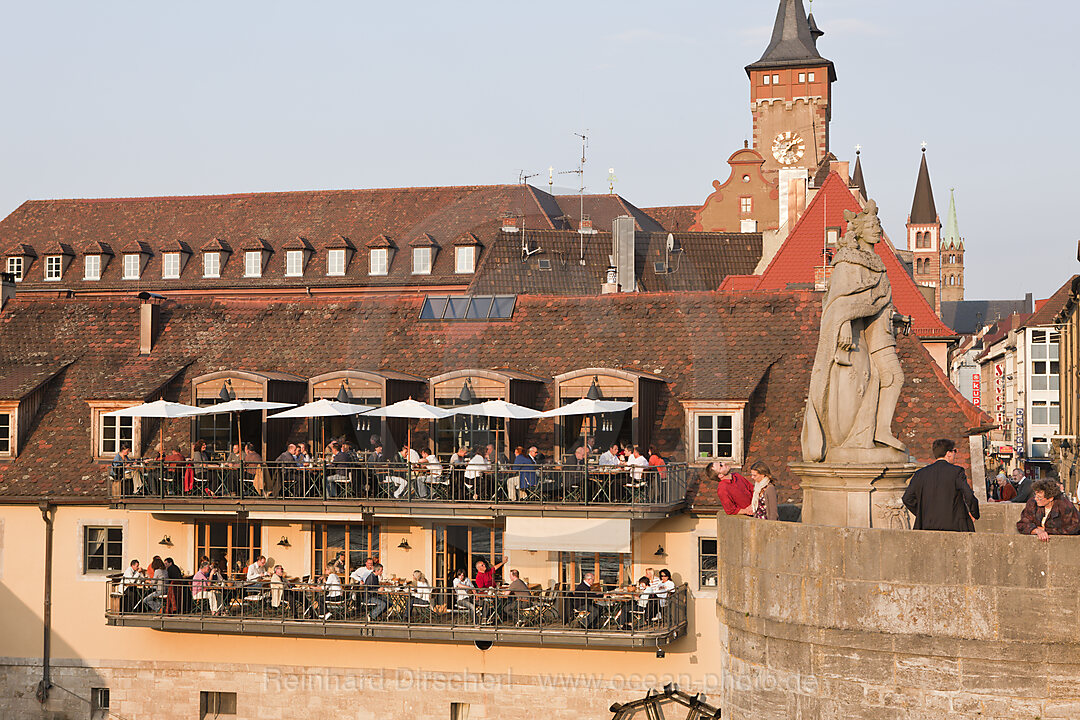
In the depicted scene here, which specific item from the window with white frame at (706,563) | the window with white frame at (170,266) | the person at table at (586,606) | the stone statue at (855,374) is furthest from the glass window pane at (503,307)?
the window with white frame at (170,266)

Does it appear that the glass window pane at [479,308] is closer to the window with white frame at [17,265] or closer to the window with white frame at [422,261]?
Answer: the window with white frame at [422,261]

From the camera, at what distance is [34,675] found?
86.0ft

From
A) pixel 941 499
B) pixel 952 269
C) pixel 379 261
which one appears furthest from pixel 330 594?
pixel 952 269

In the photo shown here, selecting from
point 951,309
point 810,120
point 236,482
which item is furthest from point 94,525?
point 951,309

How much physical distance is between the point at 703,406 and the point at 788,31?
2661 inches

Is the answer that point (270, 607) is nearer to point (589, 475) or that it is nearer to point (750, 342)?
point (589, 475)

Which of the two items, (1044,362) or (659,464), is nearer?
(659,464)

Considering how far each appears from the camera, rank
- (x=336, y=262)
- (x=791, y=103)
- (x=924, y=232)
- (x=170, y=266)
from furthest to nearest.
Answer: (x=924, y=232), (x=791, y=103), (x=170, y=266), (x=336, y=262)

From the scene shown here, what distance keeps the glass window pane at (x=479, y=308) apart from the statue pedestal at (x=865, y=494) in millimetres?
16564

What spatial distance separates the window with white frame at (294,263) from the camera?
65.2 meters

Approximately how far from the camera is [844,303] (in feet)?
45.4

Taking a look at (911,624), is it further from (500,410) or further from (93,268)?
(93,268)

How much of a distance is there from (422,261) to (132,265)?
1590 centimetres

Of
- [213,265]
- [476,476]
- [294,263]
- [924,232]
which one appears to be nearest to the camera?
[476,476]
